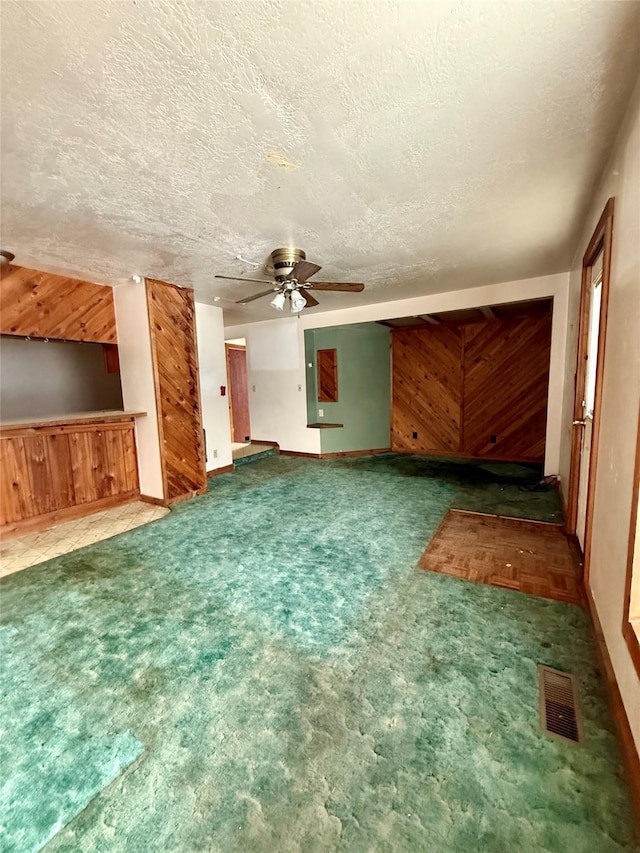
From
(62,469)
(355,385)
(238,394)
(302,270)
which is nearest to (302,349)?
(355,385)

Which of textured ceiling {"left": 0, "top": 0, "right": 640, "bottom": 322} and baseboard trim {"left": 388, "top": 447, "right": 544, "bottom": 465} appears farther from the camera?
baseboard trim {"left": 388, "top": 447, "right": 544, "bottom": 465}

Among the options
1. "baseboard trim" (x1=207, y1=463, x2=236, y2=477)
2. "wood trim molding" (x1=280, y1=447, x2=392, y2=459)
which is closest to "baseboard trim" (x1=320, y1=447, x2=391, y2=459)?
"wood trim molding" (x1=280, y1=447, x2=392, y2=459)

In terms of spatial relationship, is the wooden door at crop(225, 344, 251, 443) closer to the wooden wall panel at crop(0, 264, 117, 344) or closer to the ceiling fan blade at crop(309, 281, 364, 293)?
the wooden wall panel at crop(0, 264, 117, 344)

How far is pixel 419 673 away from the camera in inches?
62.9

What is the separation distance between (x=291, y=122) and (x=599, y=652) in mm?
2706

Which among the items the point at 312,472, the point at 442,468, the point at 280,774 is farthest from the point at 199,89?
the point at 442,468

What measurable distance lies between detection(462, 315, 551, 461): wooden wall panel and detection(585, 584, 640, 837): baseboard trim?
4.36 meters

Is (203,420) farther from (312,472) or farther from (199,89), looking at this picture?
(199,89)

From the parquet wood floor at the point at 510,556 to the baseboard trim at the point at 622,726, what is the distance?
474 mm

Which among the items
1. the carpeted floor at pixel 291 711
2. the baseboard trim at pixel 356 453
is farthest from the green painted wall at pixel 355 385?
the carpeted floor at pixel 291 711

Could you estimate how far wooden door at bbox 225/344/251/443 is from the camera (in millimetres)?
6977

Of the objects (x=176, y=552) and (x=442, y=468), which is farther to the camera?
(x=442, y=468)

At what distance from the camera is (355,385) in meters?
6.11

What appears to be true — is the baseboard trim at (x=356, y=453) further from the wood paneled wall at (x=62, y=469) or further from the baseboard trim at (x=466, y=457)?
the wood paneled wall at (x=62, y=469)
